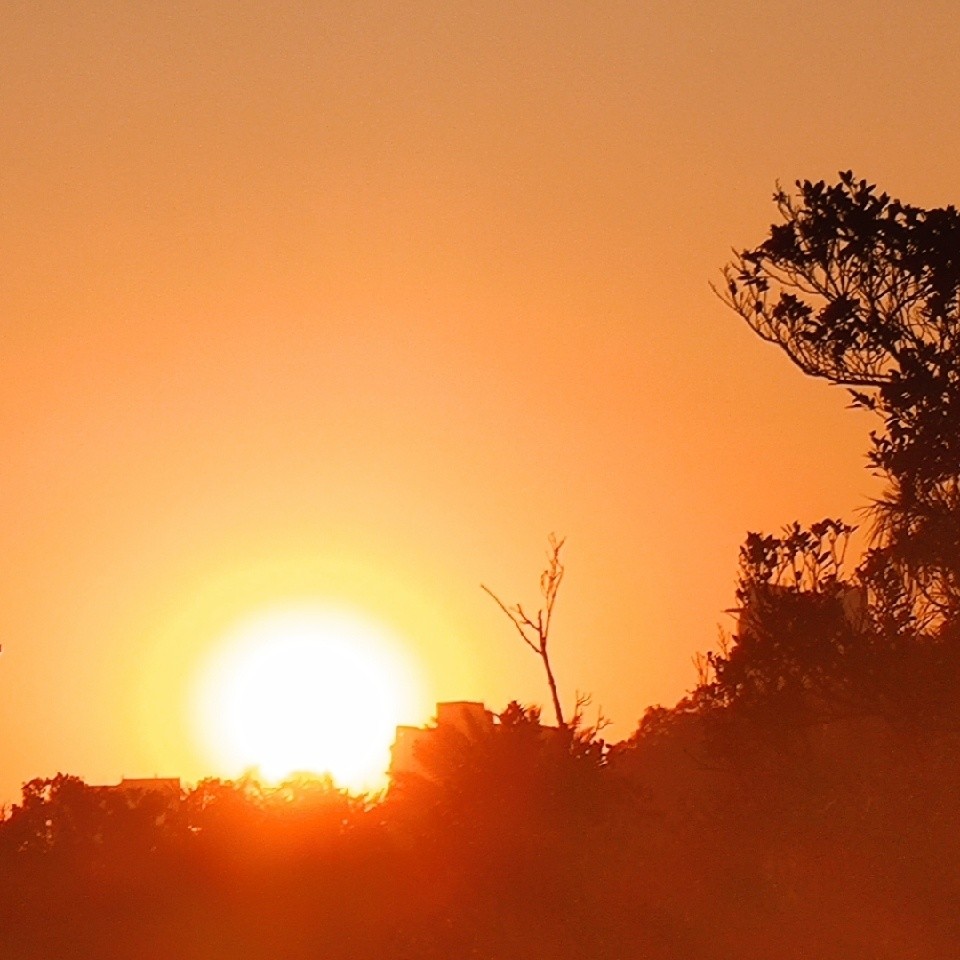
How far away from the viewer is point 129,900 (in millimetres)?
35219

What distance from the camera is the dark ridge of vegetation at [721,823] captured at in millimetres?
27406

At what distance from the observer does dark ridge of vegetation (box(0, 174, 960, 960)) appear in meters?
27.4

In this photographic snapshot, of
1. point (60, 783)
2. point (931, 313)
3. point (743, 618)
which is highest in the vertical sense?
point (60, 783)

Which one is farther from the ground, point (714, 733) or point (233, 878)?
point (233, 878)

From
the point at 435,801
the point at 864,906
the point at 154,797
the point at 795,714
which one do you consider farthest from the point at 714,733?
the point at 154,797

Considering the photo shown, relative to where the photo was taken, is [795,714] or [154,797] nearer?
[795,714]

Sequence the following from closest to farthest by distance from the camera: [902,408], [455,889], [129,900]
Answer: [902,408] < [455,889] < [129,900]

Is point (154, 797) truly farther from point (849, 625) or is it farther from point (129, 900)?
point (849, 625)

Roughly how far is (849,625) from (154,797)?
19631mm

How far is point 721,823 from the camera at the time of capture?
105 ft

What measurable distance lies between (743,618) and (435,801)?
32.7 ft

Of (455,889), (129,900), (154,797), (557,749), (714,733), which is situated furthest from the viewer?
(154,797)

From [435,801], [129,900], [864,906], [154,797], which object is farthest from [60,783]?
[864,906]

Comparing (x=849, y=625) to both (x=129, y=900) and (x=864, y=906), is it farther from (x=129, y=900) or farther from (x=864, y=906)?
(x=129, y=900)
